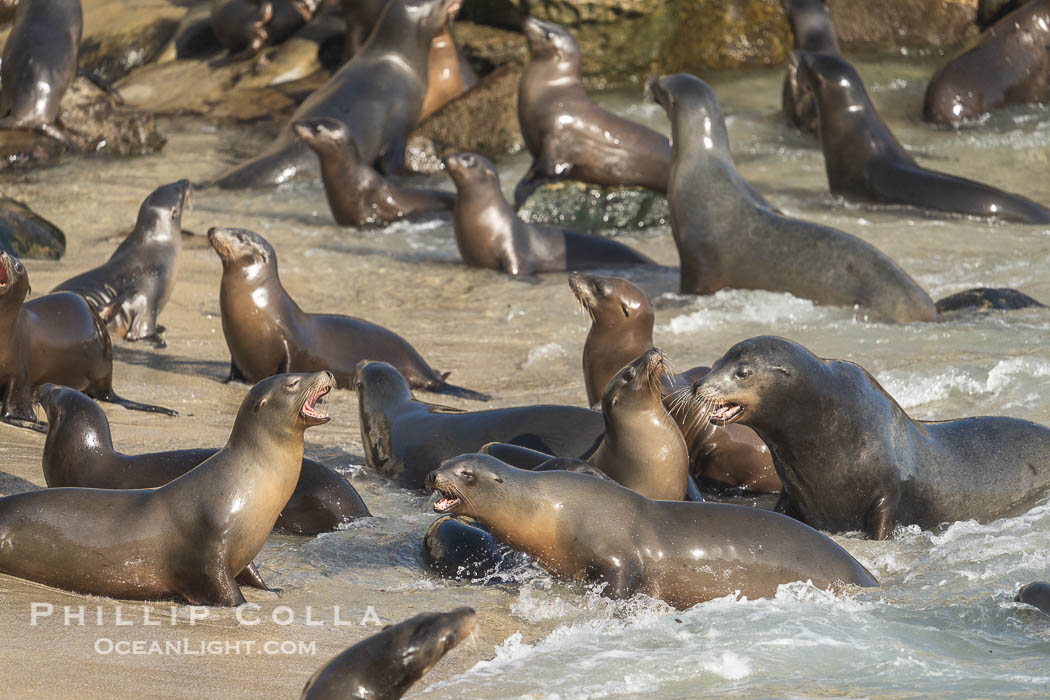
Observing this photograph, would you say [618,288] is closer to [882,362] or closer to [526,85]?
[882,362]

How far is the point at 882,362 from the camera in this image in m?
7.95

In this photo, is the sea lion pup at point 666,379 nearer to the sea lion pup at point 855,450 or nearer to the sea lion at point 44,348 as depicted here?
the sea lion pup at point 855,450

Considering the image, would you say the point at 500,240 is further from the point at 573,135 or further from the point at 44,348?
the point at 44,348

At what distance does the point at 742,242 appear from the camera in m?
9.57

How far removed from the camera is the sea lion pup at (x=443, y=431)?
603 centimetres

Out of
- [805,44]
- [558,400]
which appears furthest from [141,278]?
[805,44]

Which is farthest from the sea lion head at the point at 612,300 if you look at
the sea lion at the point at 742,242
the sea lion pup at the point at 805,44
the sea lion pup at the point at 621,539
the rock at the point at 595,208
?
the sea lion pup at the point at 805,44

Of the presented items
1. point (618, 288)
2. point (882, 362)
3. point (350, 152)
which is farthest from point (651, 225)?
point (618, 288)

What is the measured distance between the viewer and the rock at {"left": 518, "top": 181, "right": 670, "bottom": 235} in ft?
38.7

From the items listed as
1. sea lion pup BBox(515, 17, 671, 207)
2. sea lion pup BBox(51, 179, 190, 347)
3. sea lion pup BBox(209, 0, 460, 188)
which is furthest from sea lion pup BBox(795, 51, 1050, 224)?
sea lion pup BBox(51, 179, 190, 347)

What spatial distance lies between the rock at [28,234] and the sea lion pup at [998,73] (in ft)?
26.8

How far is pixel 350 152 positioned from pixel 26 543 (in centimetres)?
741

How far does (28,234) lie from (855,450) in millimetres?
6299

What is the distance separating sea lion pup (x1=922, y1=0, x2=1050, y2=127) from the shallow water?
0.65 feet
